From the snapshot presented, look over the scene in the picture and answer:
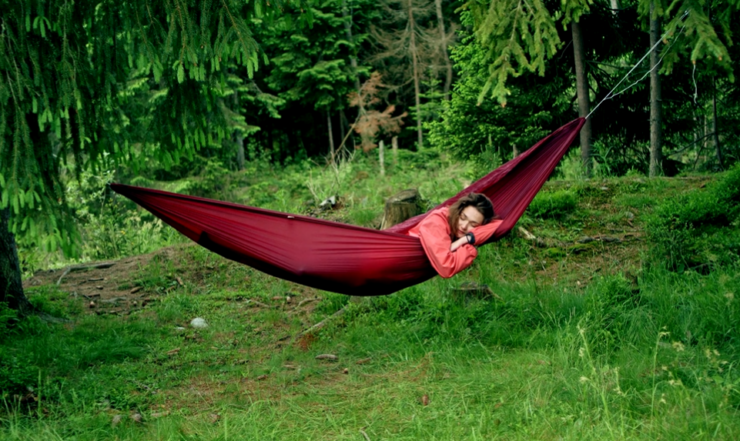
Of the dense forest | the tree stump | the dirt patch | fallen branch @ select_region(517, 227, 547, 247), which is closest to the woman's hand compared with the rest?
the dense forest

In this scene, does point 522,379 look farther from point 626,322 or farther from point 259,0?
point 259,0

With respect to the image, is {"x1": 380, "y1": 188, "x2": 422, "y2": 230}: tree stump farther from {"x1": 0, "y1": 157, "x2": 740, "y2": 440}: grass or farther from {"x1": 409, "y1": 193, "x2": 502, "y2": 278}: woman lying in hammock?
{"x1": 409, "y1": 193, "x2": 502, "y2": 278}: woman lying in hammock

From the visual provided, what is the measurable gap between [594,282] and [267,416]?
8.05ft

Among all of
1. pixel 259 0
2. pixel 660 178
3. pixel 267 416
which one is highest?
pixel 259 0

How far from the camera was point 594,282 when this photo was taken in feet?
14.5

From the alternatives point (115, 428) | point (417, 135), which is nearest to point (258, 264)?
point (115, 428)

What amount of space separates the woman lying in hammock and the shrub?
2290 mm

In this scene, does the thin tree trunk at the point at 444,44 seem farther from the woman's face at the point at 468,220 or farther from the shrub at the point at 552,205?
the woman's face at the point at 468,220

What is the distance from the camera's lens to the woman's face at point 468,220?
3.29m

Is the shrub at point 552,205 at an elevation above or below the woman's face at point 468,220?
below

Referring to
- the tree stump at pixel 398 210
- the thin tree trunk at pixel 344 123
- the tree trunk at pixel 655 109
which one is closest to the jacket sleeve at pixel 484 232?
the tree stump at pixel 398 210

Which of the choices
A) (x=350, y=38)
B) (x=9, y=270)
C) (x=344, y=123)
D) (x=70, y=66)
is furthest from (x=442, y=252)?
(x=344, y=123)

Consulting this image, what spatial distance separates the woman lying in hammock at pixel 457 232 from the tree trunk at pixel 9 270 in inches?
110

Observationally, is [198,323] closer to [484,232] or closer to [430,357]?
[430,357]
